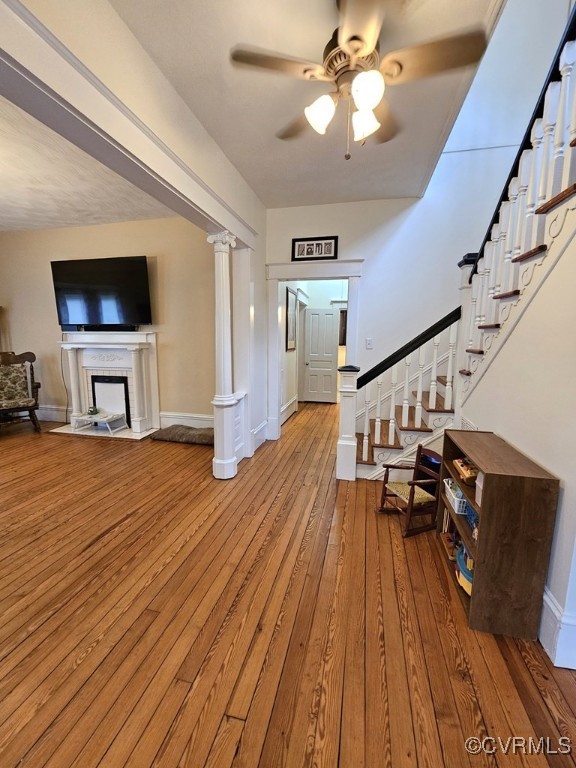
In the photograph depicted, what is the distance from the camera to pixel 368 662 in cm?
130

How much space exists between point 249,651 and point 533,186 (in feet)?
8.66

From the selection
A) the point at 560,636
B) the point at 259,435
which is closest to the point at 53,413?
the point at 259,435

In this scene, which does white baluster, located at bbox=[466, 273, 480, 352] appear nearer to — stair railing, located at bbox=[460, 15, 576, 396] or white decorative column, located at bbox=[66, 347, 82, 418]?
stair railing, located at bbox=[460, 15, 576, 396]

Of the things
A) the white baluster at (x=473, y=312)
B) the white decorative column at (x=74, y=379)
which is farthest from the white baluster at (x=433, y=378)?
the white decorative column at (x=74, y=379)

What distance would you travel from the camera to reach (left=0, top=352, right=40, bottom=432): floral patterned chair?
13.6 feet

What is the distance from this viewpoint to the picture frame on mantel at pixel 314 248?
3646mm

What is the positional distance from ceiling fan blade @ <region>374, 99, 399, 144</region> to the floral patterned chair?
16.0 feet

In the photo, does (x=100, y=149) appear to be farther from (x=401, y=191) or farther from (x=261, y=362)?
(x=401, y=191)

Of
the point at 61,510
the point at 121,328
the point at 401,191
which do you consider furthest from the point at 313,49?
the point at 121,328

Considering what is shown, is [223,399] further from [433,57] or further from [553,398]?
[433,57]

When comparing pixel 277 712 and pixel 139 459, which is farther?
pixel 139 459

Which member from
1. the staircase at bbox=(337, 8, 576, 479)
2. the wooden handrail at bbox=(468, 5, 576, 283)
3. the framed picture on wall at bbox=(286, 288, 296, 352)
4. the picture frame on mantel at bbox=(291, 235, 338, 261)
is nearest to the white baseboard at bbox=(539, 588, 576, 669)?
the staircase at bbox=(337, 8, 576, 479)

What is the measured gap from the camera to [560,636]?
1271 millimetres

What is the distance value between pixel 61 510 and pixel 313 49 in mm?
3424
